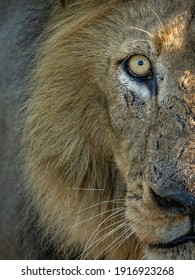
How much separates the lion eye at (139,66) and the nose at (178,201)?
37 centimetres

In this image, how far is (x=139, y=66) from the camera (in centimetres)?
217

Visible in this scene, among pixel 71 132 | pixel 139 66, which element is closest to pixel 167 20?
pixel 139 66

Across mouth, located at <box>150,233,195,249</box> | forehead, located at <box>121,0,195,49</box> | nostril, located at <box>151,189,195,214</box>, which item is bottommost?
mouth, located at <box>150,233,195,249</box>

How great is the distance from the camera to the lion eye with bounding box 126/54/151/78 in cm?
216

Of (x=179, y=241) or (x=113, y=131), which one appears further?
(x=113, y=131)

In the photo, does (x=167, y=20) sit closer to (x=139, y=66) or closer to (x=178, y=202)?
(x=139, y=66)

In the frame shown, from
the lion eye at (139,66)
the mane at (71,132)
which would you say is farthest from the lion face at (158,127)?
the mane at (71,132)

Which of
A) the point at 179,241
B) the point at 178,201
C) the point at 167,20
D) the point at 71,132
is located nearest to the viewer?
the point at 178,201

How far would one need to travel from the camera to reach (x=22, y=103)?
8.76 ft

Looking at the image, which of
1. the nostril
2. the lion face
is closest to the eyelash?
the lion face

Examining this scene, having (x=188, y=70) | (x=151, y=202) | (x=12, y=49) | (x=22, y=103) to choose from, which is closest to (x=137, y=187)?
(x=151, y=202)

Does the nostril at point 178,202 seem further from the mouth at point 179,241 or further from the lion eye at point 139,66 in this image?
the lion eye at point 139,66

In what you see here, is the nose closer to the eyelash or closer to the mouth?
the mouth

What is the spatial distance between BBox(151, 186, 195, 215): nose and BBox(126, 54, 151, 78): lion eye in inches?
14.4
